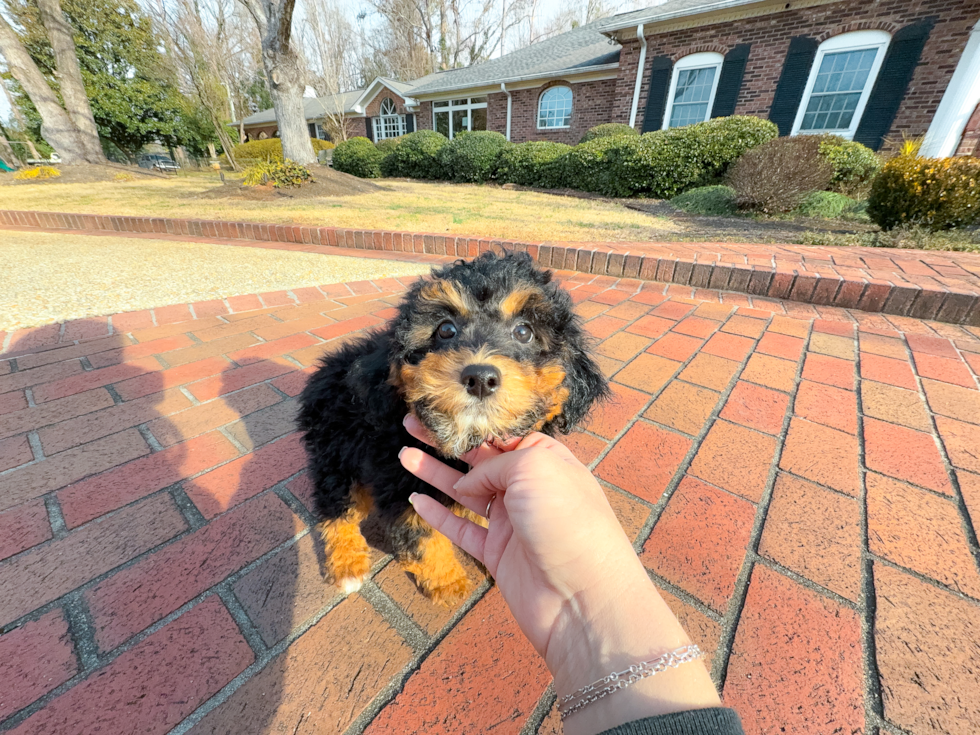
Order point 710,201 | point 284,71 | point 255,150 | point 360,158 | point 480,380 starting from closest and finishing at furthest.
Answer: point 480,380 → point 710,201 → point 284,71 → point 360,158 → point 255,150

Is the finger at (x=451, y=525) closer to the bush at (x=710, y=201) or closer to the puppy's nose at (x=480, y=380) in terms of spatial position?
the puppy's nose at (x=480, y=380)

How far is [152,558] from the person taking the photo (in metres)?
1.57

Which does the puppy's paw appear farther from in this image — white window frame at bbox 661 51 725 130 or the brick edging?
white window frame at bbox 661 51 725 130

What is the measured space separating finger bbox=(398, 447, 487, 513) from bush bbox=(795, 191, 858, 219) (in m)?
10.5

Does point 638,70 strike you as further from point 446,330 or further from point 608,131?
point 446,330

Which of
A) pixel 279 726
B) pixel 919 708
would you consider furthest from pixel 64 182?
pixel 919 708

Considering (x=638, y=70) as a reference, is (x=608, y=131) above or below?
below

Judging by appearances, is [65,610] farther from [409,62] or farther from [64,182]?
[409,62]

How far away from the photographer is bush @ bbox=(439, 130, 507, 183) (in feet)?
51.4

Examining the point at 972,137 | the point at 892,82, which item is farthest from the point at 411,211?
the point at 972,137

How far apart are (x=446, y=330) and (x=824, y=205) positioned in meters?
10.4

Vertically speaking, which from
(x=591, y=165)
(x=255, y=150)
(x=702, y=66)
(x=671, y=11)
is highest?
(x=671, y=11)

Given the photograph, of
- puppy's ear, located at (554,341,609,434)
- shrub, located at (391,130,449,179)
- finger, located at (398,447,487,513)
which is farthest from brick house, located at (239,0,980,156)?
finger, located at (398,447,487,513)

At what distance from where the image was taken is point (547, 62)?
20.0 m
